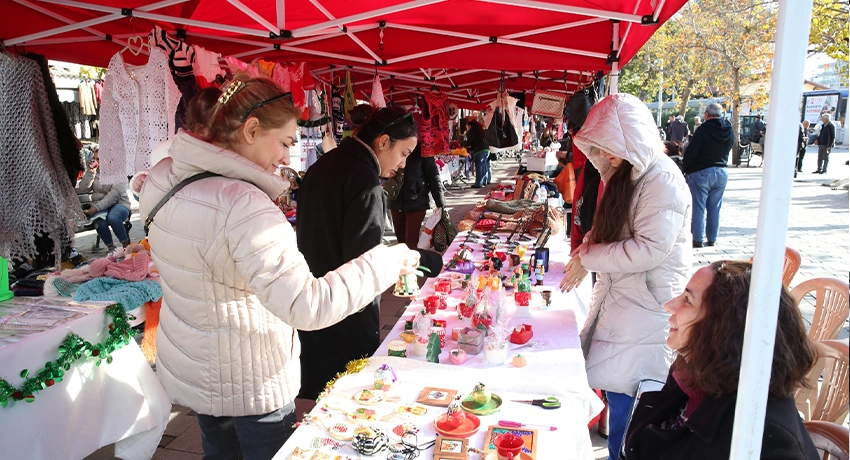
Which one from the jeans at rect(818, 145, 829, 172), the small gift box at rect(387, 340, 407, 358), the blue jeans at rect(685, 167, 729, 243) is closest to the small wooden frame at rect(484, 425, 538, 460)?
the small gift box at rect(387, 340, 407, 358)

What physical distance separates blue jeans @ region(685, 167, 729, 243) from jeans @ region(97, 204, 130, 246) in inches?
282

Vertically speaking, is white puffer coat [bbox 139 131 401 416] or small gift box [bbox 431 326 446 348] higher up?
white puffer coat [bbox 139 131 401 416]

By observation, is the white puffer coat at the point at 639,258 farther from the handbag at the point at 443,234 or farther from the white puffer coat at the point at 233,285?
the handbag at the point at 443,234

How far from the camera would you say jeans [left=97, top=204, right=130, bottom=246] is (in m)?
6.92

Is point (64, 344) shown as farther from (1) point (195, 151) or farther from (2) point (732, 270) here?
(2) point (732, 270)

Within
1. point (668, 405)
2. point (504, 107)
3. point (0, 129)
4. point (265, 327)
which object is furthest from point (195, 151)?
point (504, 107)

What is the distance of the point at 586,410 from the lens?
5.81ft

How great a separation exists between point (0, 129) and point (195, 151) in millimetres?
1948

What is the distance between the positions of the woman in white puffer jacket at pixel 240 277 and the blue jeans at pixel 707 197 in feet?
21.3

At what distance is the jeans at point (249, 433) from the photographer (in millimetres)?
1681

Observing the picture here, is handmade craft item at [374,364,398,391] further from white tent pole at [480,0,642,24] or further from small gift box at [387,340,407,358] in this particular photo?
white tent pole at [480,0,642,24]

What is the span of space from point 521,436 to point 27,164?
9.09 feet

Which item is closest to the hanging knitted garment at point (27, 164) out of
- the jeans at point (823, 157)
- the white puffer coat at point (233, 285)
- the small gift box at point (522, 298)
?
the white puffer coat at point (233, 285)

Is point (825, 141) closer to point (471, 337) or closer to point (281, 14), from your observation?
point (281, 14)
